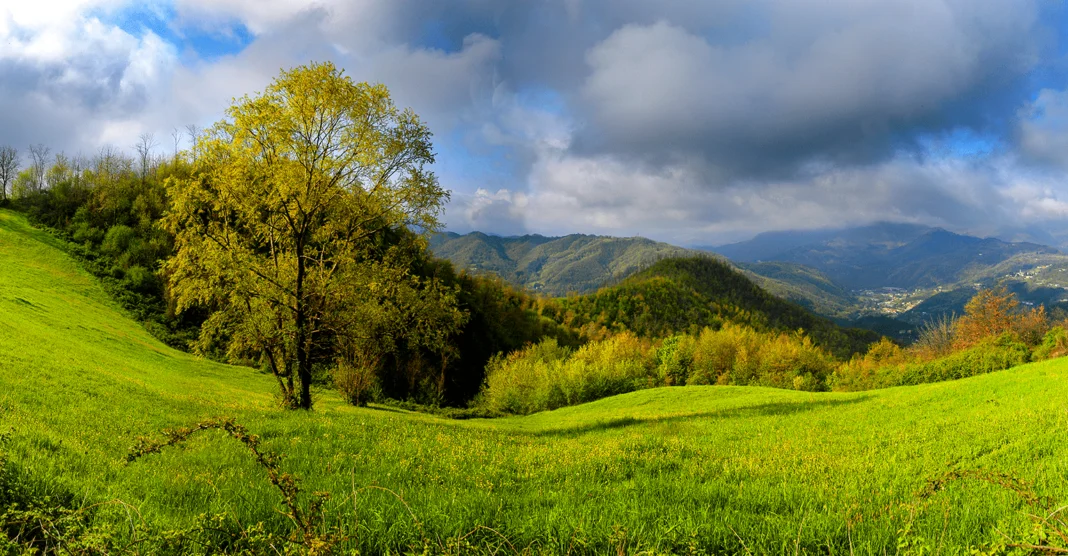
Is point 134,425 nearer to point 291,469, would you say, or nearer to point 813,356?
point 291,469

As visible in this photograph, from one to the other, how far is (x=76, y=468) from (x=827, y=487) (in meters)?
9.35

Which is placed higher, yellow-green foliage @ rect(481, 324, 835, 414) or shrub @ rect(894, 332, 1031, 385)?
shrub @ rect(894, 332, 1031, 385)

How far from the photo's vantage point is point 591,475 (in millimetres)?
6371

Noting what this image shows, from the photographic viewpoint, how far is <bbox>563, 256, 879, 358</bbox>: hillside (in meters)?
134

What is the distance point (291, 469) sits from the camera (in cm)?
637

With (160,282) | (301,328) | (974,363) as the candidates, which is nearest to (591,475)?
(301,328)

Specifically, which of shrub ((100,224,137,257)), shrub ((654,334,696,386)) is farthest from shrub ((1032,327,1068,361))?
shrub ((100,224,137,257))

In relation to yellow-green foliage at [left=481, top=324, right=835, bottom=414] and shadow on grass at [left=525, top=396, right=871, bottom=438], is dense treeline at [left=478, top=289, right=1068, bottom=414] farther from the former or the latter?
shadow on grass at [left=525, top=396, right=871, bottom=438]

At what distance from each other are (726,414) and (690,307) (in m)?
136

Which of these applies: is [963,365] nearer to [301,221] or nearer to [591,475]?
[591,475]

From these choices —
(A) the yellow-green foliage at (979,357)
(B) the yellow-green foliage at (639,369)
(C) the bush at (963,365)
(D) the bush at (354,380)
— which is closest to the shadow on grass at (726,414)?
(C) the bush at (963,365)

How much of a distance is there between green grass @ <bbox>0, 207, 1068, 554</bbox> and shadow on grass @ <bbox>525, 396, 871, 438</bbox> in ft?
15.0

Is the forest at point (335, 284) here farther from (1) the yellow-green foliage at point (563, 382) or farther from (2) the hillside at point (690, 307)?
(2) the hillside at point (690, 307)

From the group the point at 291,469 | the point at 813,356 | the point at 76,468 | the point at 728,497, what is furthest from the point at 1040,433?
the point at 813,356
